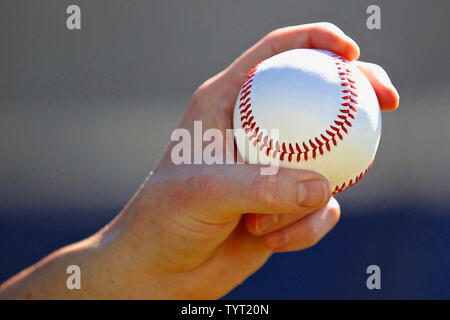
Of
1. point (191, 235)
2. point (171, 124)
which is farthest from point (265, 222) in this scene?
point (171, 124)

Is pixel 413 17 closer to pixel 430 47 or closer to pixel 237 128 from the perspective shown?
pixel 430 47

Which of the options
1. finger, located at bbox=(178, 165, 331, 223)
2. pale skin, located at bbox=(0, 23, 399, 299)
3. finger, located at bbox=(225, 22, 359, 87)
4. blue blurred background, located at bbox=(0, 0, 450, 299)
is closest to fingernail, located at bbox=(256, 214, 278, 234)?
pale skin, located at bbox=(0, 23, 399, 299)

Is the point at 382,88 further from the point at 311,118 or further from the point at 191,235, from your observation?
the point at 191,235

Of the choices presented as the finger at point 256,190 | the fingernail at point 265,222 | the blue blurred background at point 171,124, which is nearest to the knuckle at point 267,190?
the finger at point 256,190

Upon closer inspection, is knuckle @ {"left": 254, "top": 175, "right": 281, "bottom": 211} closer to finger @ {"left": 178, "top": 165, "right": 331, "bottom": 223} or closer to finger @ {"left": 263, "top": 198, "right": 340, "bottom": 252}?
finger @ {"left": 178, "top": 165, "right": 331, "bottom": 223}

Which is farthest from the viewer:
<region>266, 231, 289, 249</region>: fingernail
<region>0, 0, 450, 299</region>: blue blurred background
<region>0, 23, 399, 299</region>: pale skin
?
<region>0, 0, 450, 299</region>: blue blurred background

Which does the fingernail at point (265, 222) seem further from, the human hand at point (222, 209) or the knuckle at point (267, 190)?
the knuckle at point (267, 190)
